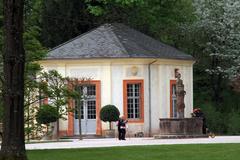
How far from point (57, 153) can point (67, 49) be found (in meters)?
19.4

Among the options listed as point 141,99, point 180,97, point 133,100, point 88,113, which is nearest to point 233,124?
point 141,99

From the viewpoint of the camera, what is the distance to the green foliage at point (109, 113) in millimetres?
42688

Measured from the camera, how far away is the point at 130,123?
44281mm

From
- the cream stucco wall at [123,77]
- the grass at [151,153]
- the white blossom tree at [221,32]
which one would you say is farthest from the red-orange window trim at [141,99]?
the grass at [151,153]

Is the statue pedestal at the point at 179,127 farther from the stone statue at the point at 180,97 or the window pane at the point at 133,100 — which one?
the window pane at the point at 133,100

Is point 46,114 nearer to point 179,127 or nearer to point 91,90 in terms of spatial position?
point 179,127

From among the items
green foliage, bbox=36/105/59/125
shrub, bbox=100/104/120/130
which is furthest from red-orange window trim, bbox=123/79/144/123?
green foliage, bbox=36/105/59/125

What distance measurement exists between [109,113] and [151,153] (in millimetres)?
17141

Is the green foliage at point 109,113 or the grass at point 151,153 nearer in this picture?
the grass at point 151,153

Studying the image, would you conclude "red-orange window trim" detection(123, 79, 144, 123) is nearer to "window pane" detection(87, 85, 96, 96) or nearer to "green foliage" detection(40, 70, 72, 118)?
"window pane" detection(87, 85, 96, 96)

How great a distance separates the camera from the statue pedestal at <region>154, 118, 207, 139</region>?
127 ft

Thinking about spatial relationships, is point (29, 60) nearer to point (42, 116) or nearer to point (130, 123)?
point (42, 116)

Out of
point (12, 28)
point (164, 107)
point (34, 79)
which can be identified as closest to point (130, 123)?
point (164, 107)

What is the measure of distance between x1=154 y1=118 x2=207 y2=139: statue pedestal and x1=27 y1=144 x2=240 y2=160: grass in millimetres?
9498
